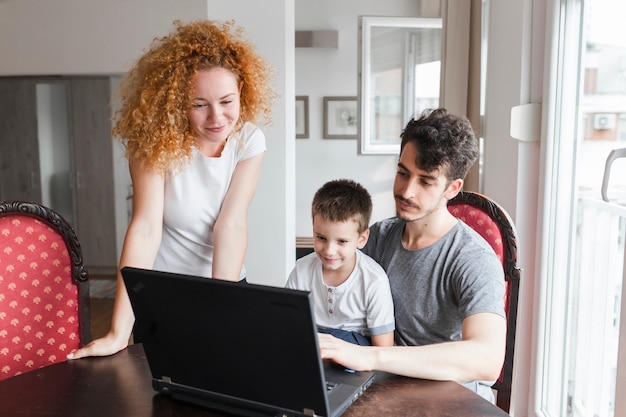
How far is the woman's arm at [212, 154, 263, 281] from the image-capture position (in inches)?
69.2

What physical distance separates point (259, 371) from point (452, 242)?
0.66 metres

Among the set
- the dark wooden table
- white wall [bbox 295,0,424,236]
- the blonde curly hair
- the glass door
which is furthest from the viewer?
white wall [bbox 295,0,424,236]

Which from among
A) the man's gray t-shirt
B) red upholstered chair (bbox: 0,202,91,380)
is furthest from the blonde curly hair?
the man's gray t-shirt

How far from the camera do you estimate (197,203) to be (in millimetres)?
1798

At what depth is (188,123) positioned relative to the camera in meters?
1.81

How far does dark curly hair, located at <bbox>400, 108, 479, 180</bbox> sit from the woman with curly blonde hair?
0.56 metres

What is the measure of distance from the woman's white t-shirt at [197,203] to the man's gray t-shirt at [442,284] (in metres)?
0.55

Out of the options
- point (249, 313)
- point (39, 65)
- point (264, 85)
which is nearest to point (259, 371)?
point (249, 313)

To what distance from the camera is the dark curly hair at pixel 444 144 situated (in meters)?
1.47

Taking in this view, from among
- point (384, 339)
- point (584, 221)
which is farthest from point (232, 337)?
point (584, 221)

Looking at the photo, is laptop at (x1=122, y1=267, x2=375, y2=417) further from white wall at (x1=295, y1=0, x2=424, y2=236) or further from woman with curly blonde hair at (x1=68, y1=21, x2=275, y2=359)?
white wall at (x1=295, y1=0, x2=424, y2=236)

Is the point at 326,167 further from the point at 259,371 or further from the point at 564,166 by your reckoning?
the point at 259,371

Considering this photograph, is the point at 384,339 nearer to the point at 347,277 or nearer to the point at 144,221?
the point at 347,277

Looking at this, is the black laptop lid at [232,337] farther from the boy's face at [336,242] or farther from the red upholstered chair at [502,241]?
the red upholstered chair at [502,241]
